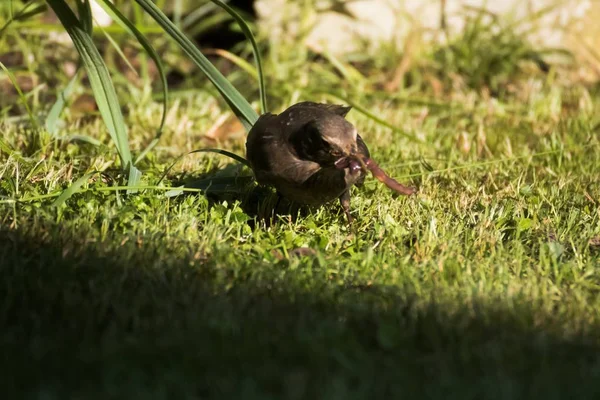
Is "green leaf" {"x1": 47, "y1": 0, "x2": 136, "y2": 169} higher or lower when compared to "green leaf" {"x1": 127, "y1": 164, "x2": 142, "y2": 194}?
higher

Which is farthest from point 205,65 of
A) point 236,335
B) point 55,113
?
point 236,335

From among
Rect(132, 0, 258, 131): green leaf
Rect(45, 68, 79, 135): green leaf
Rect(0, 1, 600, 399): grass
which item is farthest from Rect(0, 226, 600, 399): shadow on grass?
Rect(45, 68, 79, 135): green leaf

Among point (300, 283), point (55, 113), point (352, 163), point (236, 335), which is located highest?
point (55, 113)

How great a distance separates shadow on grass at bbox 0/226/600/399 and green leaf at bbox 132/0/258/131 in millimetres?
775

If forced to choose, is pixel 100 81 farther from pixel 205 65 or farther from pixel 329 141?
pixel 329 141

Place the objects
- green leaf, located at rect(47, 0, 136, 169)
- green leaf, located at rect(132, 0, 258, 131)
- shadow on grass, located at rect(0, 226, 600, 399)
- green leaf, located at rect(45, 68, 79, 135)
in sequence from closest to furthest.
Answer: shadow on grass, located at rect(0, 226, 600, 399) → green leaf, located at rect(132, 0, 258, 131) → green leaf, located at rect(47, 0, 136, 169) → green leaf, located at rect(45, 68, 79, 135)

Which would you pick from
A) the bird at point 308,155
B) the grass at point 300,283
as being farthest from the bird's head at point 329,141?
the grass at point 300,283

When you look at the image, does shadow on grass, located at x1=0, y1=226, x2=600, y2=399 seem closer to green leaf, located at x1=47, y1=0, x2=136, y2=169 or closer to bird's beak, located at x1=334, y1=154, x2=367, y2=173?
bird's beak, located at x1=334, y1=154, x2=367, y2=173

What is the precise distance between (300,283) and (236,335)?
0.40 metres

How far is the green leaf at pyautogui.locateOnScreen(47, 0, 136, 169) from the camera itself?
302 centimetres

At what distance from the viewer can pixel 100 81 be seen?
309cm

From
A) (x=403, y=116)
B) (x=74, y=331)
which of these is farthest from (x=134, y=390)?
(x=403, y=116)

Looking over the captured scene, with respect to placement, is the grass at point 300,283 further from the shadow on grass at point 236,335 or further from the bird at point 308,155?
the bird at point 308,155

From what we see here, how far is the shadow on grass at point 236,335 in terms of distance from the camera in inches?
73.0
